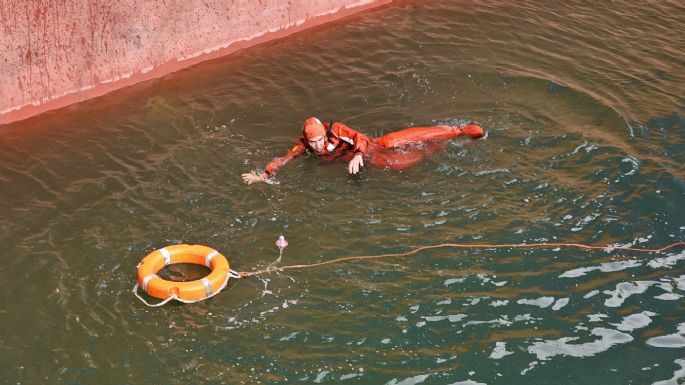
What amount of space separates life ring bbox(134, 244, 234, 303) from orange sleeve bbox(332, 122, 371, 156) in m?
2.55

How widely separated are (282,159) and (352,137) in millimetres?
942

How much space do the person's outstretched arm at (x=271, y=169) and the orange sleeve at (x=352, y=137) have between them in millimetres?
497

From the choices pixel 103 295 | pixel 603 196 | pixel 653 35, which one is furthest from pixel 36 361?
pixel 653 35

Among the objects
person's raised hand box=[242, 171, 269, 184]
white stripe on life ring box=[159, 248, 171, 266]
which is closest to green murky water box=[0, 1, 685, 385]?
person's raised hand box=[242, 171, 269, 184]

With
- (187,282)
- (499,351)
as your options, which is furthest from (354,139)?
(499,351)

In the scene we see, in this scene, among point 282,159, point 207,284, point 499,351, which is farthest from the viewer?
point 282,159

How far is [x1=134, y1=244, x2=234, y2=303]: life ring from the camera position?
8281 millimetres

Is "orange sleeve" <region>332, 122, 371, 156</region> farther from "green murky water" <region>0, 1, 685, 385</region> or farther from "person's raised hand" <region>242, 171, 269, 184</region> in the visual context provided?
"person's raised hand" <region>242, 171, 269, 184</region>

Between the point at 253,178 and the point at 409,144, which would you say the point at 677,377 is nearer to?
the point at 409,144

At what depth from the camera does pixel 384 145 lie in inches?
425

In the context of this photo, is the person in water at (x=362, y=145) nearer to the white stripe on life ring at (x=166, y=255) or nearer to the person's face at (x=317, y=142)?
the person's face at (x=317, y=142)

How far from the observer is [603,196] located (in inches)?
398

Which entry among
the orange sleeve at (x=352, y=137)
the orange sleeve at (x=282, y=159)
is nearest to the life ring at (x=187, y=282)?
the orange sleeve at (x=282, y=159)

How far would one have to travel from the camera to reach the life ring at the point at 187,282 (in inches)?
326
